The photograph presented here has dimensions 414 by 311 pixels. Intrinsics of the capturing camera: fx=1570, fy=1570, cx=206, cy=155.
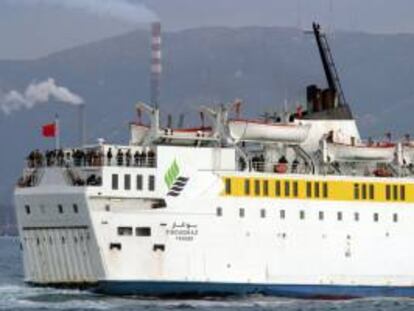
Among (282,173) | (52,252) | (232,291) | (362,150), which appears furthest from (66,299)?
(362,150)

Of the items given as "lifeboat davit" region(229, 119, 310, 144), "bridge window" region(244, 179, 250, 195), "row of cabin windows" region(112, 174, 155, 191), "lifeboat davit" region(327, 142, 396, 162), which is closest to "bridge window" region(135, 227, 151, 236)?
"row of cabin windows" region(112, 174, 155, 191)

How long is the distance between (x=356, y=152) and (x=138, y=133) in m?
9.24

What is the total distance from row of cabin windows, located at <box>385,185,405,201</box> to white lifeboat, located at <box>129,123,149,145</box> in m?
10.5

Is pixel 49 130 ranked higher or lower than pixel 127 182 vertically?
higher

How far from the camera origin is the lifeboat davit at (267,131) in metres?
61.1

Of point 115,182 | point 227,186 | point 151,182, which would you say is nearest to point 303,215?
point 227,186

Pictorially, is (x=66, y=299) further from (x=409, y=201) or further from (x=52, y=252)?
(x=409, y=201)

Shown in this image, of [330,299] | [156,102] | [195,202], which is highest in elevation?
[156,102]

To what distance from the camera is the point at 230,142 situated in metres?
61.0

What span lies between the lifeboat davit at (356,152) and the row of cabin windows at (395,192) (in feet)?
4.51

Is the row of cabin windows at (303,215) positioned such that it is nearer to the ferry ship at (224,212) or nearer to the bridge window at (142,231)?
the ferry ship at (224,212)

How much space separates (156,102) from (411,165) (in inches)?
493

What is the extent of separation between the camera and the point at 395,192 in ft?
212

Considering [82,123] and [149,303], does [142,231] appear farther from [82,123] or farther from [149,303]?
[82,123]
